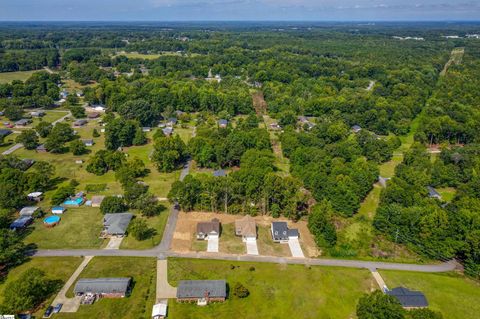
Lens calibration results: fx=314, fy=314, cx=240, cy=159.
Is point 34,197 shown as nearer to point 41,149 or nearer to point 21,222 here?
point 21,222

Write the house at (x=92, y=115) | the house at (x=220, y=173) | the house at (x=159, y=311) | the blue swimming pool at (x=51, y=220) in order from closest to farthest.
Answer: the house at (x=159, y=311)
the blue swimming pool at (x=51, y=220)
the house at (x=220, y=173)
the house at (x=92, y=115)

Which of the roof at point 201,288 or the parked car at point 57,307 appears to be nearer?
the parked car at point 57,307

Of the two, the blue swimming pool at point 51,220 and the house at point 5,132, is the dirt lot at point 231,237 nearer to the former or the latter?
the blue swimming pool at point 51,220

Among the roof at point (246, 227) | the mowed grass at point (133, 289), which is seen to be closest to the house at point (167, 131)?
the roof at point (246, 227)

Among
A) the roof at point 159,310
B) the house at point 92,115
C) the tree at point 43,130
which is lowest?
the roof at point 159,310

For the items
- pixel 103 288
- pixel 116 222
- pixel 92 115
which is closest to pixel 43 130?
pixel 92 115

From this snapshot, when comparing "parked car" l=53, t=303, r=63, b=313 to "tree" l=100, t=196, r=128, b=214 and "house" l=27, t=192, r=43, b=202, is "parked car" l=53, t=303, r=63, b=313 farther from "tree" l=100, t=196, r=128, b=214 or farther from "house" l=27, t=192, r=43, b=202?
"house" l=27, t=192, r=43, b=202

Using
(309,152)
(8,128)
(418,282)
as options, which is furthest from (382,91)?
(8,128)
